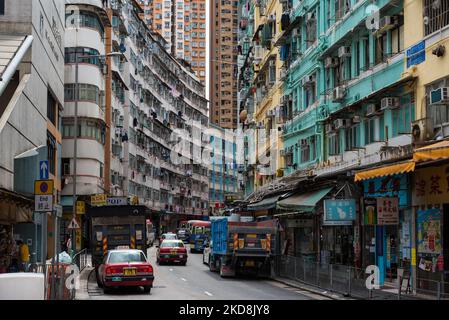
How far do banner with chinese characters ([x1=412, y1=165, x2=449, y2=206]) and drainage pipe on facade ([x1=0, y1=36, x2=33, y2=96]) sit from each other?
14829 millimetres

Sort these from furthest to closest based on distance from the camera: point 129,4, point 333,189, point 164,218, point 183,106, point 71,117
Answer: point 183,106, point 164,218, point 129,4, point 71,117, point 333,189

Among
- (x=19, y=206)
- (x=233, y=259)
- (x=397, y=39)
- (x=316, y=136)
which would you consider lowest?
(x=233, y=259)

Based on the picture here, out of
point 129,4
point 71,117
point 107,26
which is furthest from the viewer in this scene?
point 129,4

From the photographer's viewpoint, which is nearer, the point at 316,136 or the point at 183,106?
the point at 316,136

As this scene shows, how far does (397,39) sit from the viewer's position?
26.6 m

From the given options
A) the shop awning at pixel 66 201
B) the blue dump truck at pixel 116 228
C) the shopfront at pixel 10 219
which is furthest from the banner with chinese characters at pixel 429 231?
the shop awning at pixel 66 201

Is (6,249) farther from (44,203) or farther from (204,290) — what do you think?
(44,203)

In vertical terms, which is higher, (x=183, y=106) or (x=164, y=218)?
(x=183, y=106)

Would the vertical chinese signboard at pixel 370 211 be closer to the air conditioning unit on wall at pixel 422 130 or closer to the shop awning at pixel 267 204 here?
the air conditioning unit on wall at pixel 422 130

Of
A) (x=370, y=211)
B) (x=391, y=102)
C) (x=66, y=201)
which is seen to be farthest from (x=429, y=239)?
(x=66, y=201)

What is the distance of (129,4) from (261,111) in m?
28.2

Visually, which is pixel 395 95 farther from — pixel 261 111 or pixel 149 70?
pixel 149 70

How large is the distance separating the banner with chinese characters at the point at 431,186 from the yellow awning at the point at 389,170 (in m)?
1.82

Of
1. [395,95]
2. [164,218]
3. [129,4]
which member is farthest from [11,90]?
[164,218]
